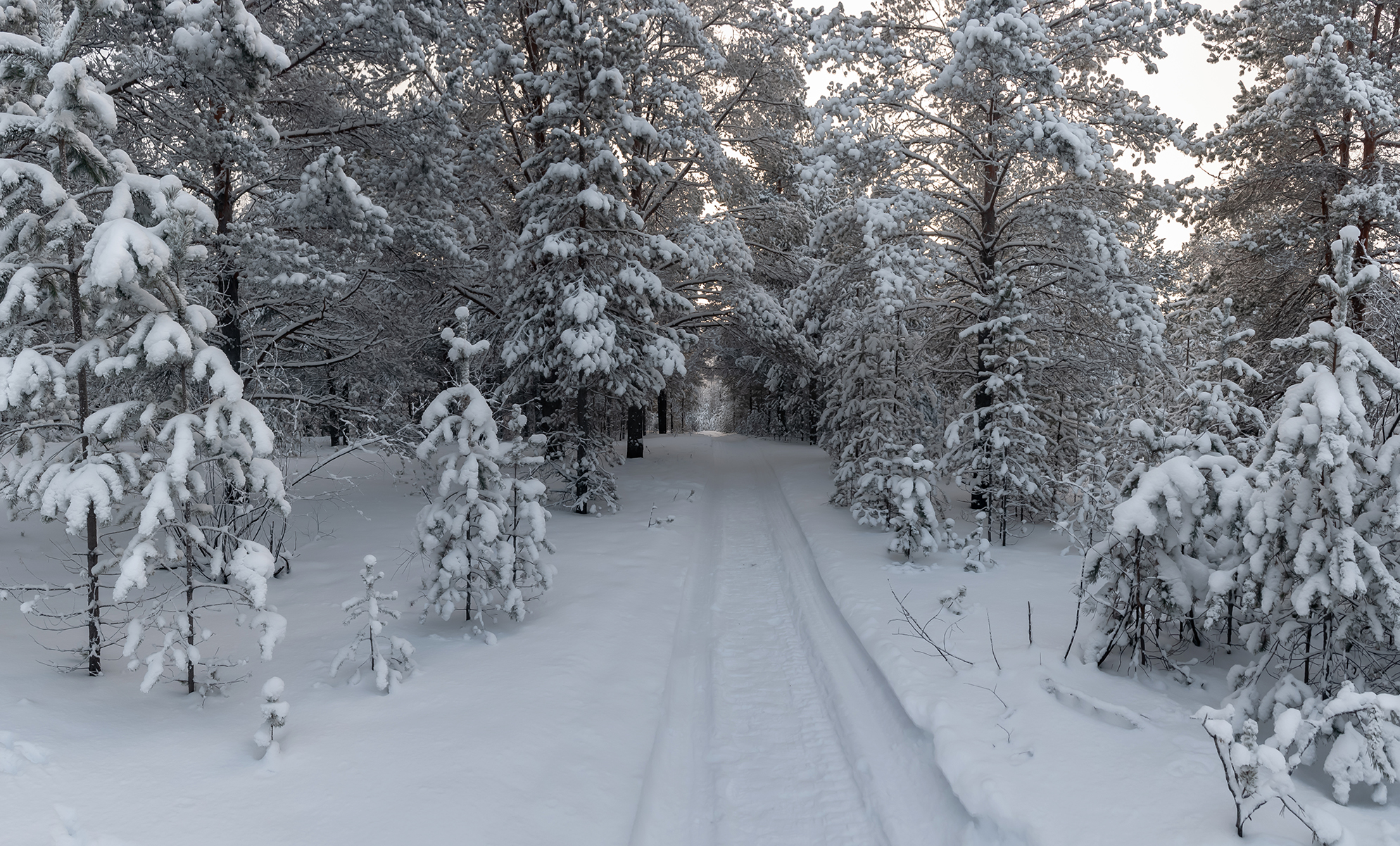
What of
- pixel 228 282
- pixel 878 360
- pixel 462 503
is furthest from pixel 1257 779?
pixel 228 282

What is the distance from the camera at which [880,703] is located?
20.0 feet

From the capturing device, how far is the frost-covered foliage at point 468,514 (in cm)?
708

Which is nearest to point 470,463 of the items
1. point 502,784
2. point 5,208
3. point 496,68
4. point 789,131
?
point 502,784

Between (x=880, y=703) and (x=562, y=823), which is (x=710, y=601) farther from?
(x=562, y=823)

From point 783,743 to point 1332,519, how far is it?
4210 mm

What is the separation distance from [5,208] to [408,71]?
24.3 feet

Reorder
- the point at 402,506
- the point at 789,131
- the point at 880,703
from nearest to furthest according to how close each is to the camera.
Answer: the point at 880,703, the point at 402,506, the point at 789,131

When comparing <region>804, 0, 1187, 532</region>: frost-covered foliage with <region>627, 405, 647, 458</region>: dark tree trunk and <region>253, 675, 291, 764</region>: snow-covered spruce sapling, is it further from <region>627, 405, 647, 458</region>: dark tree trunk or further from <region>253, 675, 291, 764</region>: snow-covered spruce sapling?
<region>627, 405, 647, 458</region>: dark tree trunk

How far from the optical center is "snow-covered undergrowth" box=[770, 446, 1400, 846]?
3.89 metres

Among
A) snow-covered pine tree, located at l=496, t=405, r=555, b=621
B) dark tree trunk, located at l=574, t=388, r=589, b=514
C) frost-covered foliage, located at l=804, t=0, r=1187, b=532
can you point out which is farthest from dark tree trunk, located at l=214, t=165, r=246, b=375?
frost-covered foliage, located at l=804, t=0, r=1187, b=532

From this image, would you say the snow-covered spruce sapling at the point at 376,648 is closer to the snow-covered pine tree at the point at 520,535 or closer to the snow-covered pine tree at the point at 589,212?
the snow-covered pine tree at the point at 520,535

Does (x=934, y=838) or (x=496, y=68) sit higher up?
(x=496, y=68)

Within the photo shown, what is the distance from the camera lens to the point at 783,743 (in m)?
5.62

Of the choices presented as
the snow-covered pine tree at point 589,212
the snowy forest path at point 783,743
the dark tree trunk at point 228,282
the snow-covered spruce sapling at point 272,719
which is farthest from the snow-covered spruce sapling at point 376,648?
the snow-covered pine tree at point 589,212
